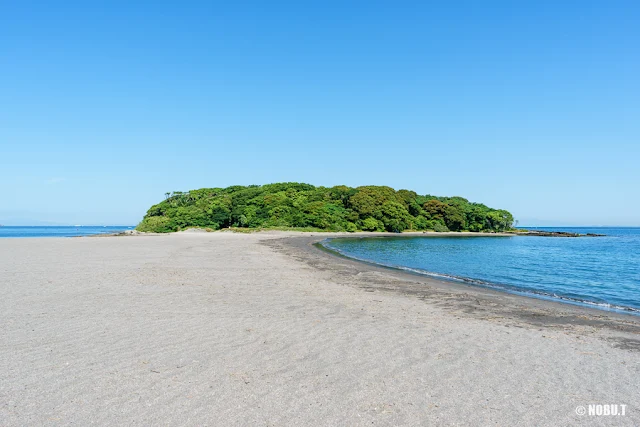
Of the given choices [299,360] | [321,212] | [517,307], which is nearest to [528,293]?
[517,307]

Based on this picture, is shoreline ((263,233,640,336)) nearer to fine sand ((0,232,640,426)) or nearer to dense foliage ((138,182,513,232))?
fine sand ((0,232,640,426))

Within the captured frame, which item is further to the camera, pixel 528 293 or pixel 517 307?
pixel 528 293

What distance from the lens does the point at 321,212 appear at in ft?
319

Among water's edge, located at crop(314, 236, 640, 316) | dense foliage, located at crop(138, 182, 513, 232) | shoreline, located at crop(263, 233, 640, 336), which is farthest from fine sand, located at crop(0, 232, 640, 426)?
dense foliage, located at crop(138, 182, 513, 232)

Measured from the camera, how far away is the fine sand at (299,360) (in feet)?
16.4

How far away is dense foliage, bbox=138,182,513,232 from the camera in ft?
313

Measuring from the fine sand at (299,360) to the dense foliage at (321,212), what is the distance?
8220 cm

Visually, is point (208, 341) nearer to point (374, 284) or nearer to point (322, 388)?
point (322, 388)

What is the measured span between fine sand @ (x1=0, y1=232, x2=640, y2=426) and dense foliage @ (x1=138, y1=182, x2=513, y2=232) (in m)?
82.2

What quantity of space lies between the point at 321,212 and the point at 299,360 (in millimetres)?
90543

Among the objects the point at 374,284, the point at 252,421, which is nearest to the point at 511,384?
the point at 252,421

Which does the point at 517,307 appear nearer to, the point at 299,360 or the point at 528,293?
the point at 528,293

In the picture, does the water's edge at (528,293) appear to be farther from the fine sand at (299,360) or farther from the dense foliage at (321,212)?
the dense foliage at (321,212)

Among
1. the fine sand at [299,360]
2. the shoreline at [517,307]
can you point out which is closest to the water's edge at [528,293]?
the shoreline at [517,307]
